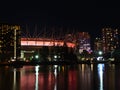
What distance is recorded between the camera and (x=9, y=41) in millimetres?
138875

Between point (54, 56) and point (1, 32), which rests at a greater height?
point (1, 32)

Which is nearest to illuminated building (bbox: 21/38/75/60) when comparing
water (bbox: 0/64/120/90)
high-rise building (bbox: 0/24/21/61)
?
high-rise building (bbox: 0/24/21/61)

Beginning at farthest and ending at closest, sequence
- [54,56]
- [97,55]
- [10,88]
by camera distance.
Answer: [97,55]
[54,56]
[10,88]

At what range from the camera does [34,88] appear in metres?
25.2

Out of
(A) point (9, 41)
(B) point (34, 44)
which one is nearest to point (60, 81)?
(A) point (9, 41)

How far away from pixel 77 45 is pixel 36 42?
20388 millimetres

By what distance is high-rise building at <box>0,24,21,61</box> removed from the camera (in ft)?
438

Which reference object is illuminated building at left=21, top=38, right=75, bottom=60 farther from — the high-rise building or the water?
the water

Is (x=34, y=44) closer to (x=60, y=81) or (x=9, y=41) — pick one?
(x=9, y=41)

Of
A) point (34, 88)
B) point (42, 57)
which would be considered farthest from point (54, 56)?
point (34, 88)

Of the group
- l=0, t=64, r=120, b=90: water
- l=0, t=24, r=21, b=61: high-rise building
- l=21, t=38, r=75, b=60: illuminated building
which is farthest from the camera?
l=21, t=38, r=75, b=60: illuminated building

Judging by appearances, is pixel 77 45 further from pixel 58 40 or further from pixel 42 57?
pixel 42 57

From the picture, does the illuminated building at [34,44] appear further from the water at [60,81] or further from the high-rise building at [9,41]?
the water at [60,81]

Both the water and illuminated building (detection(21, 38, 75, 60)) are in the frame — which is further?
illuminated building (detection(21, 38, 75, 60))
